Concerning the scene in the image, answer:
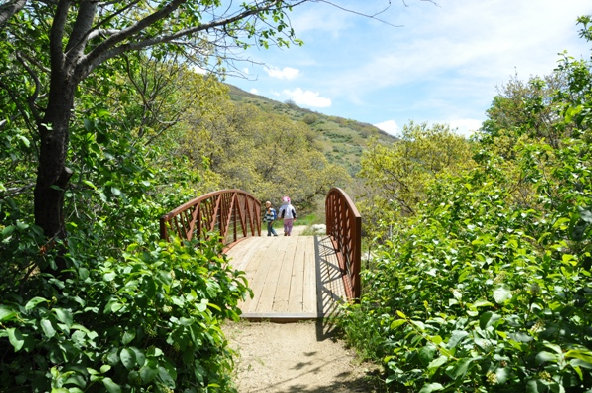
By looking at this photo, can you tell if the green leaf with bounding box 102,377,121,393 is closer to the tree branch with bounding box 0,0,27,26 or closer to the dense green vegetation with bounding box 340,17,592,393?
the dense green vegetation with bounding box 340,17,592,393

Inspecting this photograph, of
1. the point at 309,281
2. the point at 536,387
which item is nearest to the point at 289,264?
the point at 309,281

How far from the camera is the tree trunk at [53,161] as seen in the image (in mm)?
2457

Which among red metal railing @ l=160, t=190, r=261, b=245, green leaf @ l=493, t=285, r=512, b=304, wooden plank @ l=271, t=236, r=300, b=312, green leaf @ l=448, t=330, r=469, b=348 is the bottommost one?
wooden plank @ l=271, t=236, r=300, b=312

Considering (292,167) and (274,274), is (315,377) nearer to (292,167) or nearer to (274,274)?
(274,274)

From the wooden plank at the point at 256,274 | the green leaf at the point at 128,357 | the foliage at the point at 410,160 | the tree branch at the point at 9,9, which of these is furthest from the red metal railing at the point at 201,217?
the foliage at the point at 410,160

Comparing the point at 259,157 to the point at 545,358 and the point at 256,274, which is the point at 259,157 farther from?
the point at 545,358

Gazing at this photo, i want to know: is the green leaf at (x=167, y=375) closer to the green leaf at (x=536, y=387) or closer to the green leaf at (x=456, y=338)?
the green leaf at (x=456, y=338)

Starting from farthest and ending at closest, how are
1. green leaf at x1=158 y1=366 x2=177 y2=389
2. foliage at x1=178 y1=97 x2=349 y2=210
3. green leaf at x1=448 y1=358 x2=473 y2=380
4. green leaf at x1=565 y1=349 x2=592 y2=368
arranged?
foliage at x1=178 y1=97 x2=349 y2=210 < green leaf at x1=158 y1=366 x2=177 y2=389 < green leaf at x1=448 y1=358 x2=473 y2=380 < green leaf at x1=565 y1=349 x2=592 y2=368

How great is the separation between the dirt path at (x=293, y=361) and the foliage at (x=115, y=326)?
2.41 feet

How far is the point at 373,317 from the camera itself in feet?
11.9

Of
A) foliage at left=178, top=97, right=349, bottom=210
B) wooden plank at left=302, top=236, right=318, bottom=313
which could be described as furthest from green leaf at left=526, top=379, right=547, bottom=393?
foliage at left=178, top=97, right=349, bottom=210

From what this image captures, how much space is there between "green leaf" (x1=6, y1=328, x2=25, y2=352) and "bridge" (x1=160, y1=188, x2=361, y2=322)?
1594 millimetres

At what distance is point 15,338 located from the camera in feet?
5.44

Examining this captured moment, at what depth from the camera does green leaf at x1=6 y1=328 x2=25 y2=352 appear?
162 cm
